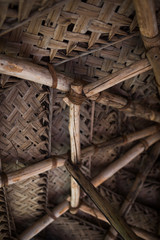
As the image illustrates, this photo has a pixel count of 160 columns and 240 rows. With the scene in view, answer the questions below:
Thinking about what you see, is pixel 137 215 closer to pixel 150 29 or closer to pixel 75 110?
pixel 75 110

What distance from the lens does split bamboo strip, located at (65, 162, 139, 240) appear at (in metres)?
2.12

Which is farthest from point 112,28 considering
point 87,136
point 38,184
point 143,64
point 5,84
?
point 38,184

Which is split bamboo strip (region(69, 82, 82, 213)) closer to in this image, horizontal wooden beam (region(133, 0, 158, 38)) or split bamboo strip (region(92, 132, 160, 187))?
split bamboo strip (region(92, 132, 160, 187))

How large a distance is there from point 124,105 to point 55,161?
1031 millimetres

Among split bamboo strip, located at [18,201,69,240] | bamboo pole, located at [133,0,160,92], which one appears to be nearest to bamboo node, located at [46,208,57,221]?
split bamboo strip, located at [18,201,69,240]

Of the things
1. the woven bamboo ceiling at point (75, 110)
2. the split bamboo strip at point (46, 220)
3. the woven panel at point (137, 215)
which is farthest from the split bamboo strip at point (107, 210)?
the woven panel at point (137, 215)

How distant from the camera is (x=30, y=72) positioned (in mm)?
2043

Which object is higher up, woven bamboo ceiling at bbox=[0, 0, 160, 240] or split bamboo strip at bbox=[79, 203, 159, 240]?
woven bamboo ceiling at bbox=[0, 0, 160, 240]

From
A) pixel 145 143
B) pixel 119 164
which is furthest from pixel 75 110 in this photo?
pixel 145 143

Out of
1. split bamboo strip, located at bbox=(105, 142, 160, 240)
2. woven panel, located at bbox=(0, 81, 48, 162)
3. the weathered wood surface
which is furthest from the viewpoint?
split bamboo strip, located at bbox=(105, 142, 160, 240)

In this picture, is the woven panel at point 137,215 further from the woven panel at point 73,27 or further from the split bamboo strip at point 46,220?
the woven panel at point 73,27

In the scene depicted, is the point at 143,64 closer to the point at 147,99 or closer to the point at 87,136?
the point at 147,99

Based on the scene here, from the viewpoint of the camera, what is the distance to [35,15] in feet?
5.59

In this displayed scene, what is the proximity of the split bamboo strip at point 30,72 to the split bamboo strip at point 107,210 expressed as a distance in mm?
962
